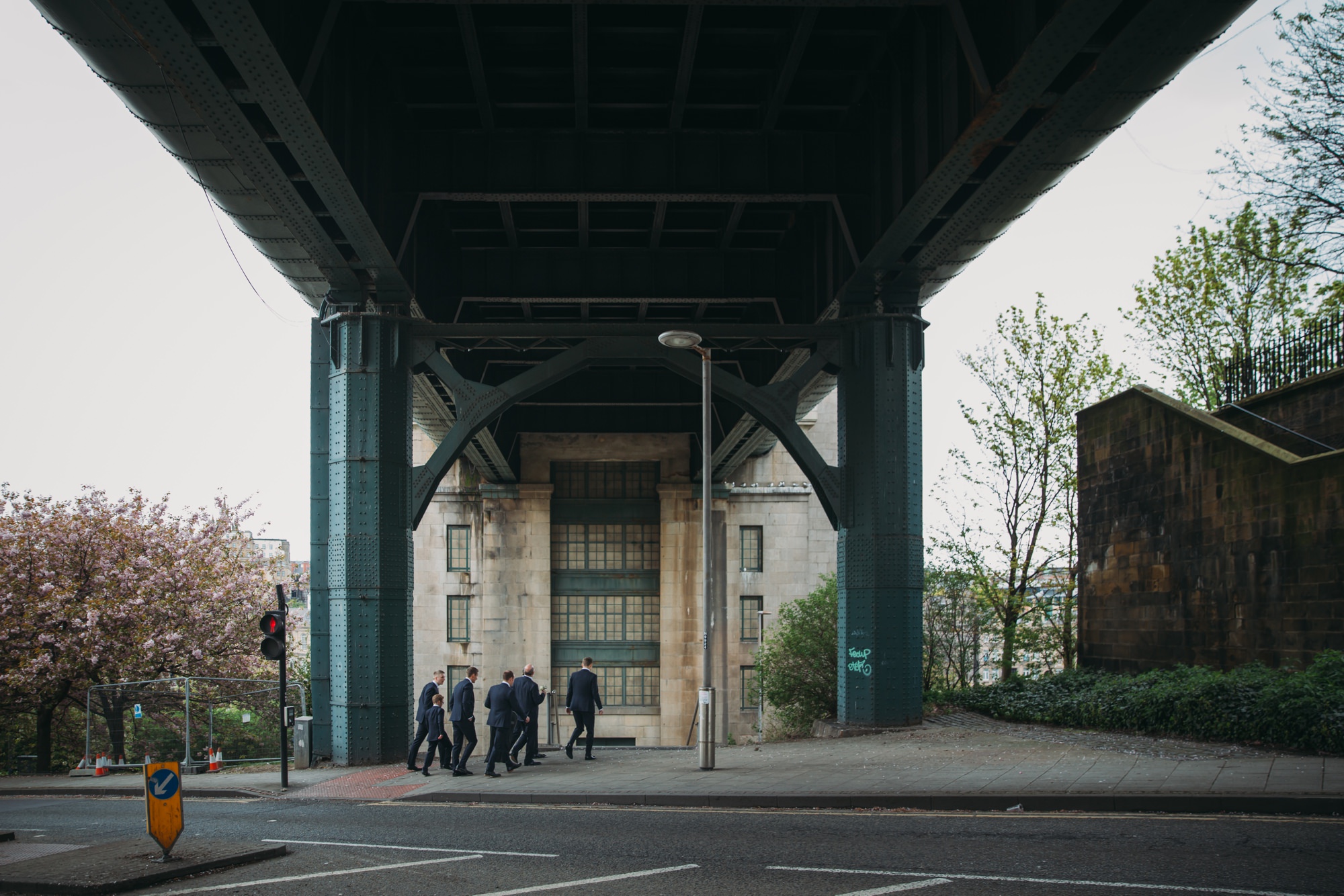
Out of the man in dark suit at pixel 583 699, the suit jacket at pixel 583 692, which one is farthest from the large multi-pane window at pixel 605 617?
the suit jacket at pixel 583 692

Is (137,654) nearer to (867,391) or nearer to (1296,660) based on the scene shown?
(867,391)

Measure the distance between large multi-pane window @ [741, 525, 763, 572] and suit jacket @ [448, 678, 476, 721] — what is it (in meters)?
30.4

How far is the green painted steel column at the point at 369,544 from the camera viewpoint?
16453 millimetres

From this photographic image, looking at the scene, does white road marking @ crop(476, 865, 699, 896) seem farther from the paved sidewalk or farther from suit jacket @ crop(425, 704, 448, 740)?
suit jacket @ crop(425, 704, 448, 740)

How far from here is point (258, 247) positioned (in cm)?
1562

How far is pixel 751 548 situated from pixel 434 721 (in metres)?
31.4

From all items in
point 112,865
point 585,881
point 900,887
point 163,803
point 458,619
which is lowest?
point 458,619

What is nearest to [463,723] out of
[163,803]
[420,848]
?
[420,848]

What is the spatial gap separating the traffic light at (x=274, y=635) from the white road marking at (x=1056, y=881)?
31.3 ft

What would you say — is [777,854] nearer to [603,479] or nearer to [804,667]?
[804,667]

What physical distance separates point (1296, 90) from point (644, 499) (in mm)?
28372

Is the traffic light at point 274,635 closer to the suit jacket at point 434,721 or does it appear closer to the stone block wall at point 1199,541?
the suit jacket at point 434,721

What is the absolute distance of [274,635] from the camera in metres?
15.4

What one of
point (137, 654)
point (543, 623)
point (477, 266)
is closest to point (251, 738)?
point (137, 654)
